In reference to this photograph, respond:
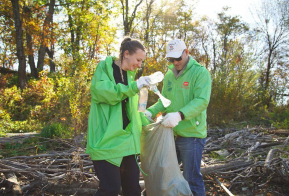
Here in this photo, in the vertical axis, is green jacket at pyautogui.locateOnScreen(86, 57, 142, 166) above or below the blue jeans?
above

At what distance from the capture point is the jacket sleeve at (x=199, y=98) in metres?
2.35

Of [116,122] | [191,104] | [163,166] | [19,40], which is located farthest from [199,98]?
[19,40]

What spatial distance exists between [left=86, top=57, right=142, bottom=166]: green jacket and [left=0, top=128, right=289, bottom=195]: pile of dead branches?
1.36m

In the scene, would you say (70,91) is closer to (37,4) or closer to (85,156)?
(85,156)

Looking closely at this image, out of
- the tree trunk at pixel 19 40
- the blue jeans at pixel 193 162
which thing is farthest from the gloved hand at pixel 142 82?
the tree trunk at pixel 19 40

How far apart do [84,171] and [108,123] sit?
186 centimetres

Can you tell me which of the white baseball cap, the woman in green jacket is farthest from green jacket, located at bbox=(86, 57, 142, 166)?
the white baseball cap

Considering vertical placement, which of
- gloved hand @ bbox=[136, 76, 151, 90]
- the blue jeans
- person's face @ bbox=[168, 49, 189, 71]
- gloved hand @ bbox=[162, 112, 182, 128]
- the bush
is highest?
person's face @ bbox=[168, 49, 189, 71]

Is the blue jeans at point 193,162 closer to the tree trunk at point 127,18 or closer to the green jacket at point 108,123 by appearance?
the green jacket at point 108,123

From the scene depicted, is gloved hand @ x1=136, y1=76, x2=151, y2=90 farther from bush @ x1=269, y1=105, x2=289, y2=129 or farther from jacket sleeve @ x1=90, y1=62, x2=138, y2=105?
bush @ x1=269, y1=105, x2=289, y2=129

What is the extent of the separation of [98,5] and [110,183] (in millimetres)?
13130

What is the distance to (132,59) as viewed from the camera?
2258 mm

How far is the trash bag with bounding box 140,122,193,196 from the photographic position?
233 cm

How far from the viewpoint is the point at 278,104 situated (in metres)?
12.2
